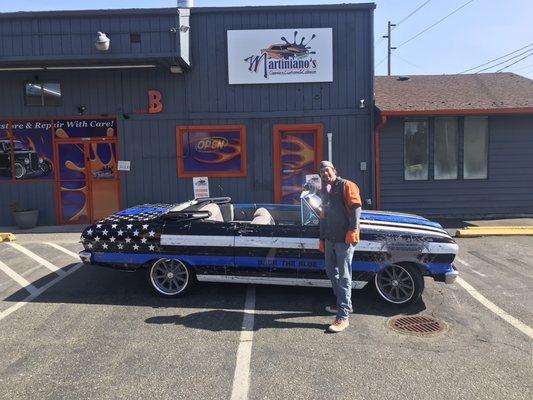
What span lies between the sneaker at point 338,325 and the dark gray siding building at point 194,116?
280 inches

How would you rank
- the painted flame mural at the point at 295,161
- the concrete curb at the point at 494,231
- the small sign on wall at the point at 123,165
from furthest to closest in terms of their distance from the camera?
the painted flame mural at the point at 295,161, the small sign on wall at the point at 123,165, the concrete curb at the point at 494,231

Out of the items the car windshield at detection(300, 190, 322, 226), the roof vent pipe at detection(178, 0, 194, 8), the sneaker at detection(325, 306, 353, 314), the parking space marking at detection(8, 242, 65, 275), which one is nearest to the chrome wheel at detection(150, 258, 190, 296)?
the car windshield at detection(300, 190, 322, 226)

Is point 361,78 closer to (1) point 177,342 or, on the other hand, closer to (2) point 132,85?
(2) point 132,85

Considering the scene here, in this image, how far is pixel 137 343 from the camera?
4.58m

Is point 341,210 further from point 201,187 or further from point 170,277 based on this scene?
point 201,187

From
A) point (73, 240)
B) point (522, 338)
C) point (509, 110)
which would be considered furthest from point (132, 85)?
point (522, 338)

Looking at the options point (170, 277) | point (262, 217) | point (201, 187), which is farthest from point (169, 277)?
point (201, 187)

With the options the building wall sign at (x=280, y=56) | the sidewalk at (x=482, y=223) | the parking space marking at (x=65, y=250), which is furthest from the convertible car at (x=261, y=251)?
the building wall sign at (x=280, y=56)

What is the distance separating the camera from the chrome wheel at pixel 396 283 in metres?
5.61

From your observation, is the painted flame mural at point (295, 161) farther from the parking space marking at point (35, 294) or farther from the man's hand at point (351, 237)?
the man's hand at point (351, 237)

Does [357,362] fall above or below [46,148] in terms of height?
below

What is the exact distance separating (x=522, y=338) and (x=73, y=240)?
8351 millimetres

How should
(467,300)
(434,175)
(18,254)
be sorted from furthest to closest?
1. (434,175)
2. (18,254)
3. (467,300)

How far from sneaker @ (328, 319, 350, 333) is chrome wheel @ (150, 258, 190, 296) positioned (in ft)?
6.44
